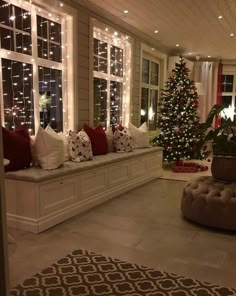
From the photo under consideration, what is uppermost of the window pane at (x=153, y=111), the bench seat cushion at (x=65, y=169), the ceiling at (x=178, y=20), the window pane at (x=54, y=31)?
the ceiling at (x=178, y=20)

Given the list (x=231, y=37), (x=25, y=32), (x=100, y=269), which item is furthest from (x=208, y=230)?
(x=231, y=37)

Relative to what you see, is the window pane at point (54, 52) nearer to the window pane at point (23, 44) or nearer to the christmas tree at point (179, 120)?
the window pane at point (23, 44)

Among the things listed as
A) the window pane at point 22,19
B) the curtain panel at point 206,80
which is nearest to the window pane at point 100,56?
the window pane at point 22,19

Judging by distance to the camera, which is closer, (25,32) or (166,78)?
(25,32)

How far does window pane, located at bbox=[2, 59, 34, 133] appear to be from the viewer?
422 centimetres

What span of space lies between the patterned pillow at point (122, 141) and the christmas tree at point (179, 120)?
82.4 inches

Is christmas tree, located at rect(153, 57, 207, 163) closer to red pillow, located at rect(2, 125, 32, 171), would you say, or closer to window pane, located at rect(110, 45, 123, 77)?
window pane, located at rect(110, 45, 123, 77)

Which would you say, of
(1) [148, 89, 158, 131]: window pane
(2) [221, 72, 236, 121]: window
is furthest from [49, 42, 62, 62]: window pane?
(2) [221, 72, 236, 121]: window

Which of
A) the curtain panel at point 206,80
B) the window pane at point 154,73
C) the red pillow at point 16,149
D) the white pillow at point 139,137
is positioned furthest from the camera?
the curtain panel at point 206,80

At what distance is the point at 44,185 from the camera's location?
3.43 m

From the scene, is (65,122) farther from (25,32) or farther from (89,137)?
(25,32)

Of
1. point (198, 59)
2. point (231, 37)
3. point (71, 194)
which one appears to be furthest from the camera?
point (198, 59)

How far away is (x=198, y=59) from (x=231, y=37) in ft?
8.98

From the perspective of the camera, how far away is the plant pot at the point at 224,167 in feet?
11.9
